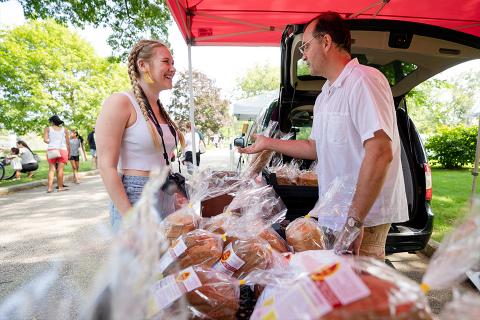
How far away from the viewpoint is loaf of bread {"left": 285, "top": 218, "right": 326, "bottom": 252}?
122 cm

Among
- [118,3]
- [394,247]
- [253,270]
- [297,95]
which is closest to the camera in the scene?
[253,270]

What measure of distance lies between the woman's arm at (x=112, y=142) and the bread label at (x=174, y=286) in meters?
0.89

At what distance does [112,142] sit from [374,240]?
1571mm

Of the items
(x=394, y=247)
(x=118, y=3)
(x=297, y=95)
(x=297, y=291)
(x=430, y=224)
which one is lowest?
(x=394, y=247)

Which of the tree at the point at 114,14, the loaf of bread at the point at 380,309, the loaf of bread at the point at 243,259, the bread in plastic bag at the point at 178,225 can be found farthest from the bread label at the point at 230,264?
the tree at the point at 114,14

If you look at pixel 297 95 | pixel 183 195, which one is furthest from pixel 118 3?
pixel 183 195

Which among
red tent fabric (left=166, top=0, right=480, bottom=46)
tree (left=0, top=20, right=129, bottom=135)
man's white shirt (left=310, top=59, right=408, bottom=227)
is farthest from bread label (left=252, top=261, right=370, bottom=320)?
tree (left=0, top=20, right=129, bottom=135)

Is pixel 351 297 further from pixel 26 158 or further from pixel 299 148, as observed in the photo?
pixel 26 158

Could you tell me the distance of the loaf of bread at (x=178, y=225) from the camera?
1208 millimetres

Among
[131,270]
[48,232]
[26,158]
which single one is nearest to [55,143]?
[26,158]

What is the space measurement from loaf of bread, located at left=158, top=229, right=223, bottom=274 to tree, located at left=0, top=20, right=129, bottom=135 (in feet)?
69.6

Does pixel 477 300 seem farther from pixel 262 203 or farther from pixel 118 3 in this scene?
pixel 118 3

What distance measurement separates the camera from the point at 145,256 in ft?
1.88

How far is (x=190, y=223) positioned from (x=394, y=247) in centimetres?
245
